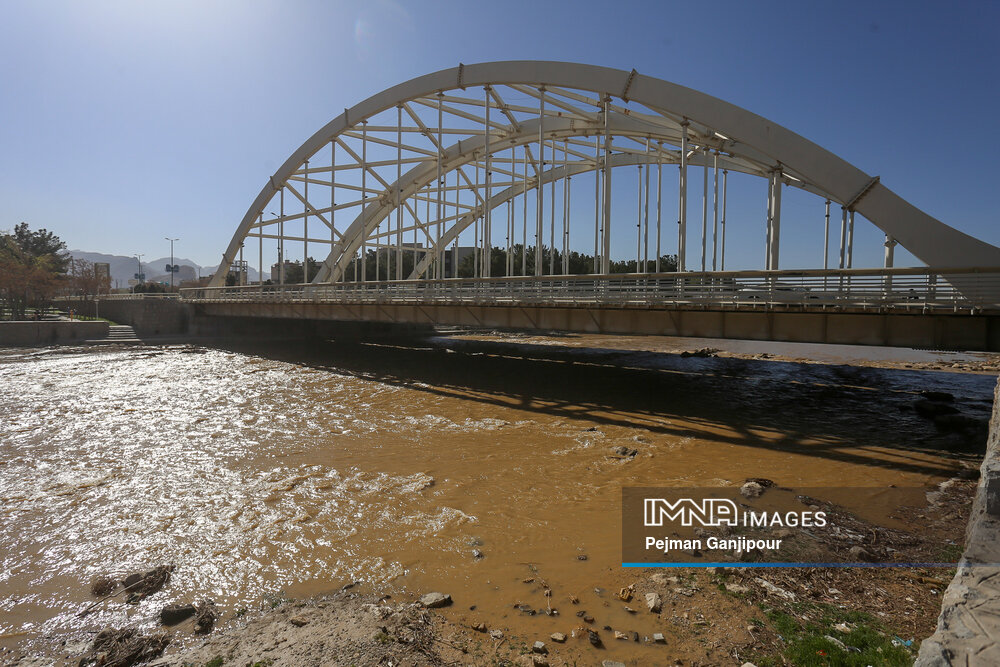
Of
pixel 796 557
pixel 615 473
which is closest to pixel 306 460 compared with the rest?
pixel 615 473

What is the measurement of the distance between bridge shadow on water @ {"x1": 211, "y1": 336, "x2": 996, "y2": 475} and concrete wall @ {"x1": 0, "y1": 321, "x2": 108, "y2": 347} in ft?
46.9

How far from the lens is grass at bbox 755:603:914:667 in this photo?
12.4 feet

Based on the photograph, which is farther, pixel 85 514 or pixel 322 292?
pixel 322 292

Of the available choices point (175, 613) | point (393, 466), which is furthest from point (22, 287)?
point (175, 613)

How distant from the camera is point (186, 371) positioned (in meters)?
23.3

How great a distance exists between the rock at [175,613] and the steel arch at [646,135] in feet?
58.2

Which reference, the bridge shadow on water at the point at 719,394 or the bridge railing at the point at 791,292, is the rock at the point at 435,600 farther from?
the bridge railing at the point at 791,292

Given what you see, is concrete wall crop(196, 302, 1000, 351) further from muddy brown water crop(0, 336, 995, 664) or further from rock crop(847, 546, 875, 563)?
rock crop(847, 546, 875, 563)

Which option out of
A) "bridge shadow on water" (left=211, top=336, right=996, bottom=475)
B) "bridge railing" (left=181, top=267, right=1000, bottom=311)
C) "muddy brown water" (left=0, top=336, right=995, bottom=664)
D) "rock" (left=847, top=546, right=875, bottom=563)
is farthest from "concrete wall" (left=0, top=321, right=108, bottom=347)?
"rock" (left=847, top=546, right=875, bottom=563)

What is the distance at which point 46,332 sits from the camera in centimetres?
3212

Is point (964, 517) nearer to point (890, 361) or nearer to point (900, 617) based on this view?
point (900, 617)

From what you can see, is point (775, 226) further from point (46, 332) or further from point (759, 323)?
point (46, 332)

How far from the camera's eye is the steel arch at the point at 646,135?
14.3 meters

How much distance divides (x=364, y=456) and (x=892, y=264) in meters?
16.3
